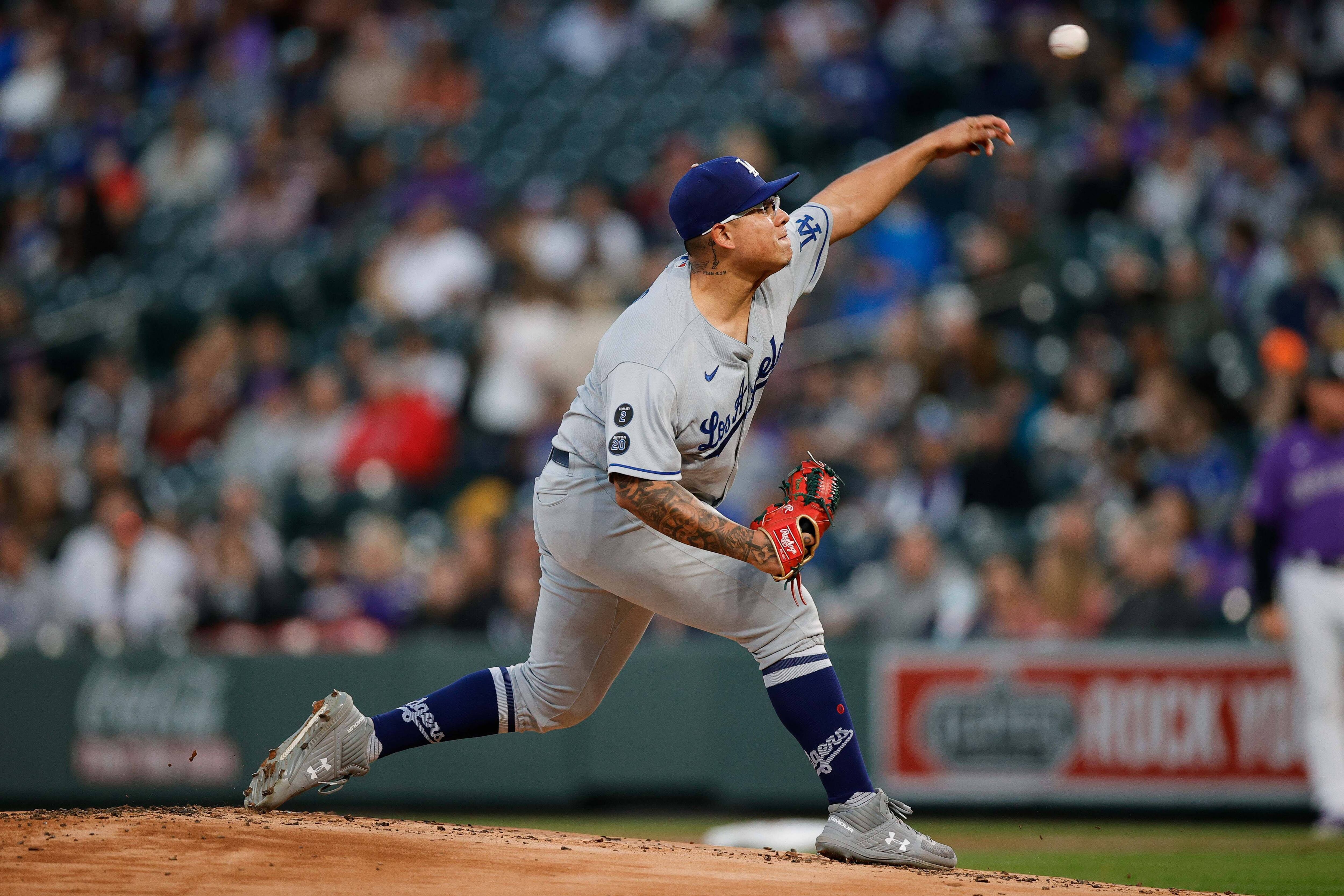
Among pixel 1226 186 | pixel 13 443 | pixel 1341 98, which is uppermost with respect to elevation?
pixel 1341 98

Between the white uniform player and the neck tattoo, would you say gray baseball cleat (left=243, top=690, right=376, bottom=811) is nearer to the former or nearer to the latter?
the white uniform player

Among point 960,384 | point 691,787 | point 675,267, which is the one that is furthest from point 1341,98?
point 675,267

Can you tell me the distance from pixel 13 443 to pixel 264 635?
3361 millimetres

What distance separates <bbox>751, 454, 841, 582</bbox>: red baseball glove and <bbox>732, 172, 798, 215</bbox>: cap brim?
0.70 meters

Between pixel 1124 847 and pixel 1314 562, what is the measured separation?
155cm

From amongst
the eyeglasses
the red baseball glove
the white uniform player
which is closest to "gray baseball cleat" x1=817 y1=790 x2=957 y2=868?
the white uniform player

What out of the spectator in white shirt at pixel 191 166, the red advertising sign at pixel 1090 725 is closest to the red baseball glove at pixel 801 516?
the red advertising sign at pixel 1090 725

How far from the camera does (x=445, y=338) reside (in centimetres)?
1130

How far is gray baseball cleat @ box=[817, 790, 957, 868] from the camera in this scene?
4.26 metres

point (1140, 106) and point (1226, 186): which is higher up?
point (1140, 106)

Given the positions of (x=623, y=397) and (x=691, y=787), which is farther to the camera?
(x=691, y=787)

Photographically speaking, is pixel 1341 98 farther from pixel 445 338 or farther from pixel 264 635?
pixel 264 635

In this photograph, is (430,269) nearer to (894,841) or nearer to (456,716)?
(456,716)

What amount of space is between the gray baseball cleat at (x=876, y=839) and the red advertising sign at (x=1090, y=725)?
3896 mm
